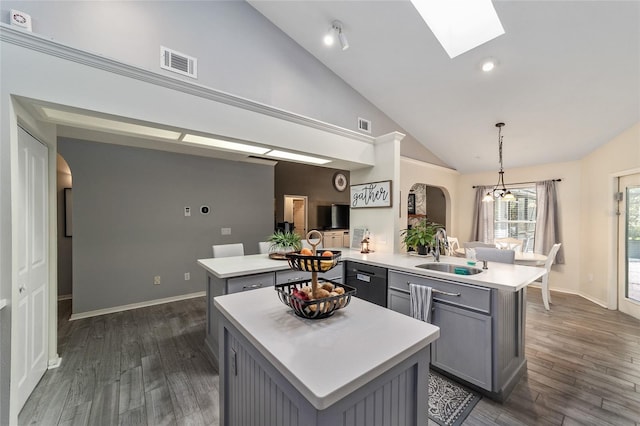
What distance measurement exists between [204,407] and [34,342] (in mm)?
1487

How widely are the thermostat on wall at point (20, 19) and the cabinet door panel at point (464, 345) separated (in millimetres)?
3540

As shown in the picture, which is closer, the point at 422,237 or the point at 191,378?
the point at 191,378

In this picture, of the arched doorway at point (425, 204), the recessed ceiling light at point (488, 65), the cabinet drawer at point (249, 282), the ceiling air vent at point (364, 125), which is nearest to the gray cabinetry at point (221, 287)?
the cabinet drawer at point (249, 282)

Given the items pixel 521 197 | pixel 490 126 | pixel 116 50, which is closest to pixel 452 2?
pixel 490 126

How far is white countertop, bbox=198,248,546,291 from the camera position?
195 cm

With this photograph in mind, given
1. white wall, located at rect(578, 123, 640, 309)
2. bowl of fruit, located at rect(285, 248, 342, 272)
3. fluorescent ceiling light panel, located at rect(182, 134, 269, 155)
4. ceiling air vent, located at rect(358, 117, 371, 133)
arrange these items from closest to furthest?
bowl of fruit, located at rect(285, 248, 342, 272)
fluorescent ceiling light panel, located at rect(182, 134, 269, 155)
white wall, located at rect(578, 123, 640, 309)
ceiling air vent, located at rect(358, 117, 371, 133)

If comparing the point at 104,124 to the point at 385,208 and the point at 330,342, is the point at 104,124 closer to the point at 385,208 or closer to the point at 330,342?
the point at 330,342

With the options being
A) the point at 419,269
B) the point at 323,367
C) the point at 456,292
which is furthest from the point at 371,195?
the point at 323,367

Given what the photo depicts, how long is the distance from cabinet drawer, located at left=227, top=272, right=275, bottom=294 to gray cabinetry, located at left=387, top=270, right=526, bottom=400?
1.37 m

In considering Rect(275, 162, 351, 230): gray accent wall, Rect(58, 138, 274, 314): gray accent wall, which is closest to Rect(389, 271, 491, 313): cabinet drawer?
Rect(58, 138, 274, 314): gray accent wall

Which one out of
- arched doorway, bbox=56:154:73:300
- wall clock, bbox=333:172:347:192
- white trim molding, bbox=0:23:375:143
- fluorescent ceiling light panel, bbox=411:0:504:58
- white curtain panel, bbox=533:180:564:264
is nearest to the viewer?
white trim molding, bbox=0:23:375:143

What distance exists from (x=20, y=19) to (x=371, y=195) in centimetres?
353

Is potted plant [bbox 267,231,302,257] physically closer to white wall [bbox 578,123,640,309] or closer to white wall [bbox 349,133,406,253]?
white wall [bbox 349,133,406,253]

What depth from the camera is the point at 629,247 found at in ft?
12.5
